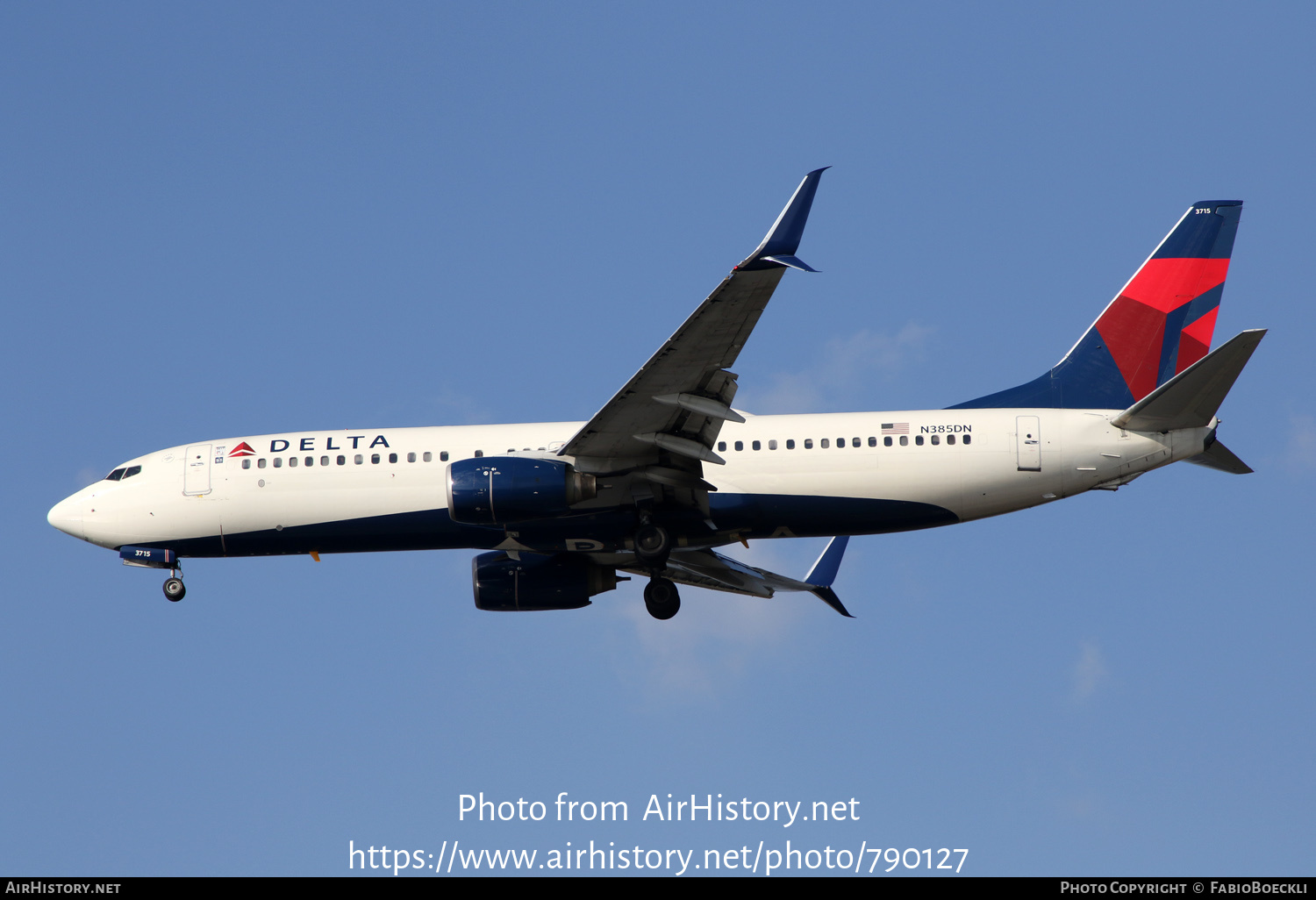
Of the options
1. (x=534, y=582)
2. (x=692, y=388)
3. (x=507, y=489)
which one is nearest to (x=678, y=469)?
(x=692, y=388)

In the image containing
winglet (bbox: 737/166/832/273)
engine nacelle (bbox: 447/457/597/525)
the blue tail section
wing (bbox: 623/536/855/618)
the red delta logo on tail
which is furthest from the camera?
wing (bbox: 623/536/855/618)

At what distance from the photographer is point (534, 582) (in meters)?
29.4

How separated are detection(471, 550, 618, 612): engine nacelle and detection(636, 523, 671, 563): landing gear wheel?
136 inches

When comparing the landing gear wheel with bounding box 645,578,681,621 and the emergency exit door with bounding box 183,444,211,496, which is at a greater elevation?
the emergency exit door with bounding box 183,444,211,496

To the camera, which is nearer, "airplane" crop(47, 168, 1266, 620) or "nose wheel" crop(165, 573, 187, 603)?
"airplane" crop(47, 168, 1266, 620)

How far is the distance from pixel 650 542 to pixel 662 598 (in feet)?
9.50

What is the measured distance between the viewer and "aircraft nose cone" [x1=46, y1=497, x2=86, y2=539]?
94.5 ft

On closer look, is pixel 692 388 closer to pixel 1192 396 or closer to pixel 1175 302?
pixel 1192 396

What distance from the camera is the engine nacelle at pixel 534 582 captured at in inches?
1158

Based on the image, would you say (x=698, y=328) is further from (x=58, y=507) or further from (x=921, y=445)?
(x=58, y=507)

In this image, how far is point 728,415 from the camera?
23234 mm

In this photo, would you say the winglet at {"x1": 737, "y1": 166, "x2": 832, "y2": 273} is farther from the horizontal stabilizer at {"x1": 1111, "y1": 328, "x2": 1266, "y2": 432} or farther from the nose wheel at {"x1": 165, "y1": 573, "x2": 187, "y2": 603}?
the nose wheel at {"x1": 165, "y1": 573, "x2": 187, "y2": 603}

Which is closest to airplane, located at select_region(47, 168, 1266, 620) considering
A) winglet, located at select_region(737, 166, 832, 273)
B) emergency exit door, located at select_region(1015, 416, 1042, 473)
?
emergency exit door, located at select_region(1015, 416, 1042, 473)

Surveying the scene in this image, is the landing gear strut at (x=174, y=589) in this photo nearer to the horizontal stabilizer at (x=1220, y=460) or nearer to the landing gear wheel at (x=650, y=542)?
the landing gear wheel at (x=650, y=542)
